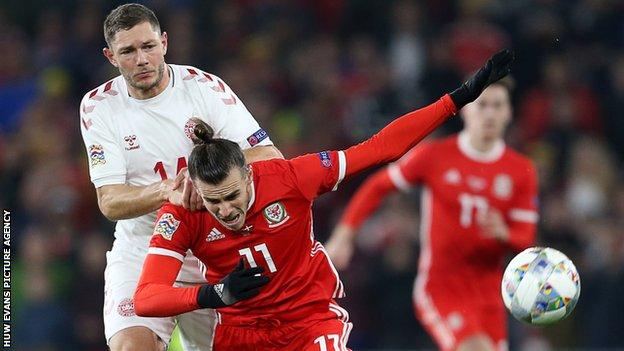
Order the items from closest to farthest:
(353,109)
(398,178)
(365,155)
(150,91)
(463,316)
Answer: (365,155) → (150,91) → (463,316) → (398,178) → (353,109)

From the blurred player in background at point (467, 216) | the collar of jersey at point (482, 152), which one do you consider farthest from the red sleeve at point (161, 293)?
the collar of jersey at point (482, 152)

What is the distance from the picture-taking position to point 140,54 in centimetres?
589

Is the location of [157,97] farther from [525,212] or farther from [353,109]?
[353,109]

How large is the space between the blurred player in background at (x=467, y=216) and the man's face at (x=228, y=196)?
262 centimetres

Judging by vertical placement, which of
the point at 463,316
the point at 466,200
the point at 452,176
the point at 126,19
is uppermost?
the point at 126,19

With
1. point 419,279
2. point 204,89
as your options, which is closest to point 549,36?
point 419,279

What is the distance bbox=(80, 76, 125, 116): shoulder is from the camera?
6121mm

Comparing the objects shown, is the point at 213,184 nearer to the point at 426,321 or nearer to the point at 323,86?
the point at 426,321

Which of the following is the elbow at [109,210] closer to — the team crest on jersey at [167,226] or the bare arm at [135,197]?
the bare arm at [135,197]

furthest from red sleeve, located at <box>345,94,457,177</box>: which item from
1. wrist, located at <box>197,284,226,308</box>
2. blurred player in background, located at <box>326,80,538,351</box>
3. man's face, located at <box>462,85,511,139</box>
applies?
man's face, located at <box>462,85,511,139</box>

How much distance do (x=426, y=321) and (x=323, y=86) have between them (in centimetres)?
411

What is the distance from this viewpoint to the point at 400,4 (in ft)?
40.4

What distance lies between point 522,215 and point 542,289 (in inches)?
84.8

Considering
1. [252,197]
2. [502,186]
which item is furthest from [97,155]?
[502,186]
